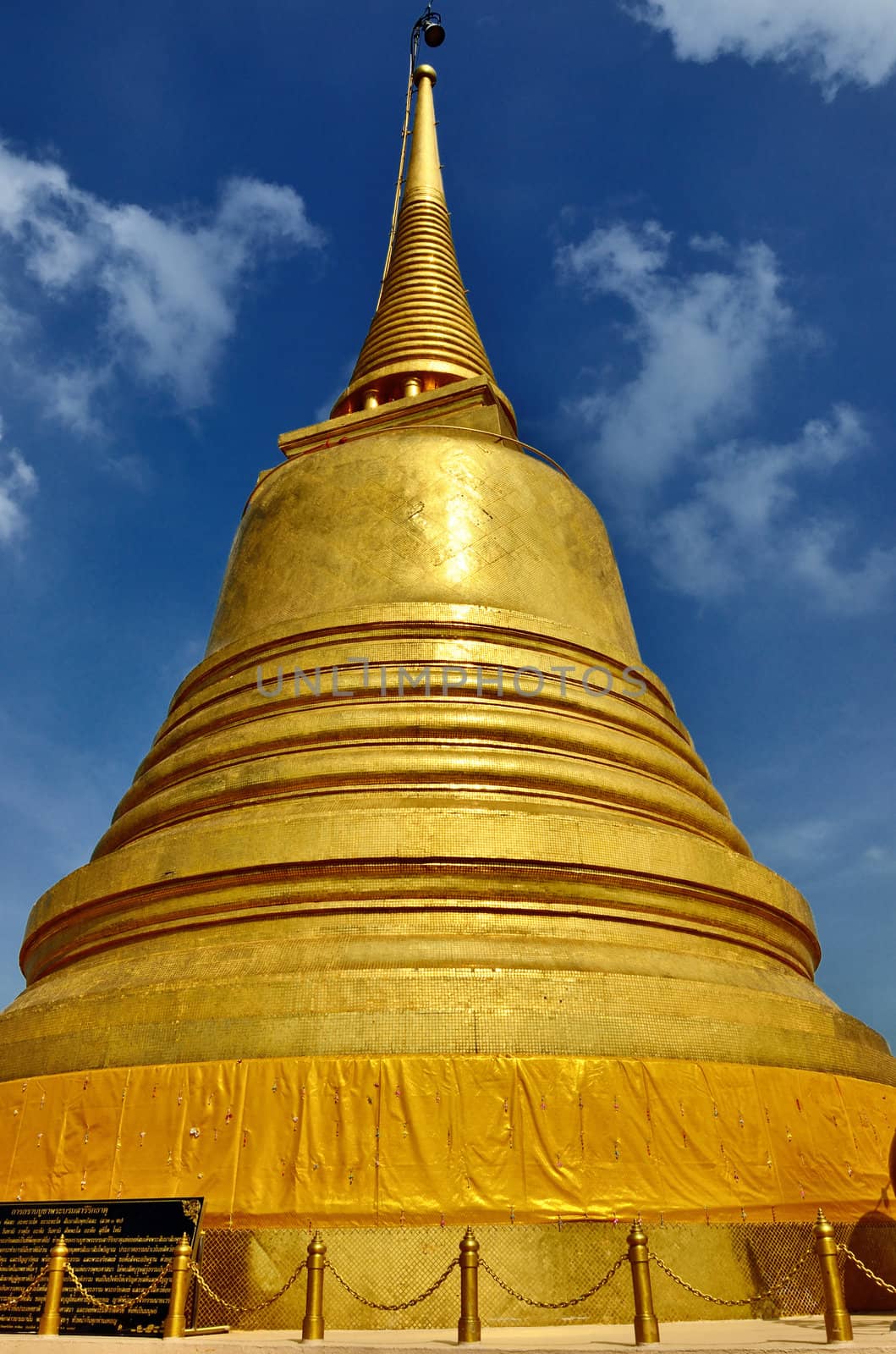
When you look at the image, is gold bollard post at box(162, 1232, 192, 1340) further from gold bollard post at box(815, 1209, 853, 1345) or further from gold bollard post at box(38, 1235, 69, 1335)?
gold bollard post at box(815, 1209, 853, 1345)

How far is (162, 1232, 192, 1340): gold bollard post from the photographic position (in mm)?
5223

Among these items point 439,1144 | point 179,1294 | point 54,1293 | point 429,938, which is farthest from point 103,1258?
point 429,938

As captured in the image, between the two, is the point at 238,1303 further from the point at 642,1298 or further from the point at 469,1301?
the point at 642,1298

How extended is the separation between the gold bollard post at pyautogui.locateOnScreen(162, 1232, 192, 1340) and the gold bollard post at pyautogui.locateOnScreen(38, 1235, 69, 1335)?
61cm

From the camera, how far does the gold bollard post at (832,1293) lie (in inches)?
177

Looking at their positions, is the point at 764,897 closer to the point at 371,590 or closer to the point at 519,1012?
the point at 519,1012

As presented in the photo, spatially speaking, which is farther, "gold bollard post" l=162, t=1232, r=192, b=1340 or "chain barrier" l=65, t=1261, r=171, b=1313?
"chain barrier" l=65, t=1261, r=171, b=1313

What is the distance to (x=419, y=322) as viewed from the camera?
16062mm

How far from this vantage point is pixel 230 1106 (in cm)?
660

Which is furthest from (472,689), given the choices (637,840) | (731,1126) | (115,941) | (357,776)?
(731,1126)

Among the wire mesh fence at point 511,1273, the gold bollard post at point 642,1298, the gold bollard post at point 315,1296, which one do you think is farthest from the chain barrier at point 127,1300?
the gold bollard post at point 642,1298

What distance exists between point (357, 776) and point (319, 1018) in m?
2.44

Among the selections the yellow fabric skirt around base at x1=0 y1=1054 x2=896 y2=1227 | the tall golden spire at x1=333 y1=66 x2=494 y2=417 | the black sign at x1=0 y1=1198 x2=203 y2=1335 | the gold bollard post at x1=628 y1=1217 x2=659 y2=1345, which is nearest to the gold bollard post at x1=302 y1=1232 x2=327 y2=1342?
the black sign at x1=0 y1=1198 x2=203 y2=1335

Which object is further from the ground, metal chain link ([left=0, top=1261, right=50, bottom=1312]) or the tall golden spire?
the tall golden spire
